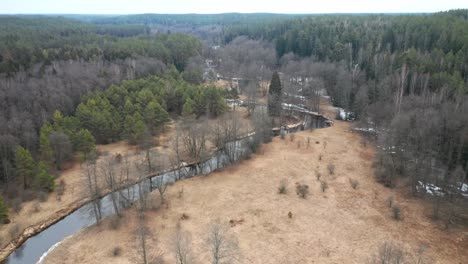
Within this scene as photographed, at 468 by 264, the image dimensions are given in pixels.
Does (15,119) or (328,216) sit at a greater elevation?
(15,119)

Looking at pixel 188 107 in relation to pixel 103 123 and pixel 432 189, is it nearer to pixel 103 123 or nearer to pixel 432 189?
pixel 103 123

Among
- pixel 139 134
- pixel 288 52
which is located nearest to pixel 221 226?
pixel 139 134

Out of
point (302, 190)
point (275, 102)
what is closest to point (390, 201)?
point (302, 190)

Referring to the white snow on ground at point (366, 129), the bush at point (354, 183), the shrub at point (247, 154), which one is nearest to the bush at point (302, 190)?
the bush at point (354, 183)

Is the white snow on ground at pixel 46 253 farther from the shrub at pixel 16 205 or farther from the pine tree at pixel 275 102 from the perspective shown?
the pine tree at pixel 275 102

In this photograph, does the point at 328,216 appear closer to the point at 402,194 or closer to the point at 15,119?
the point at 402,194

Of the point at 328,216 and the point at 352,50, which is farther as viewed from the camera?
the point at 352,50
